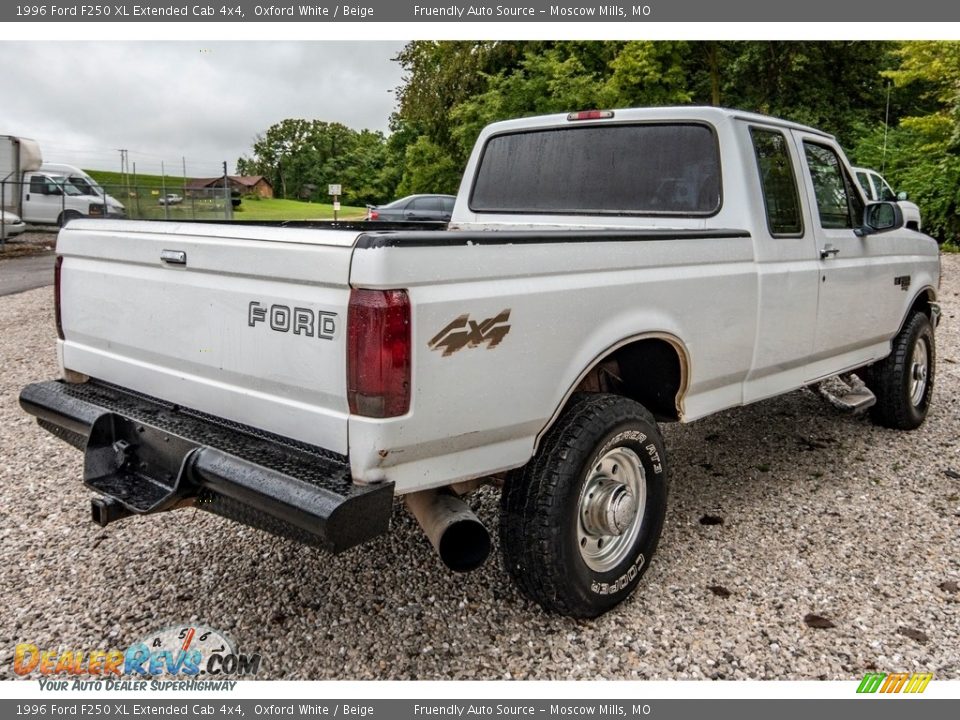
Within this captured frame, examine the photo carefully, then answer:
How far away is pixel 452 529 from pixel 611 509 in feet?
2.39

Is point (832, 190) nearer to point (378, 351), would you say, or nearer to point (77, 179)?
point (378, 351)

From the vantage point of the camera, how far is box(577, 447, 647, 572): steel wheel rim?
3182mm

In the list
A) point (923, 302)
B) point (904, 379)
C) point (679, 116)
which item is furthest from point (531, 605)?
point (923, 302)

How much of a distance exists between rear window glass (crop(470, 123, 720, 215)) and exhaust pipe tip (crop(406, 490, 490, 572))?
2.07 metres

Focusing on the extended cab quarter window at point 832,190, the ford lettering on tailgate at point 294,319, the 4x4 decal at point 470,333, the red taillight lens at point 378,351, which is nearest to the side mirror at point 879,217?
the extended cab quarter window at point 832,190

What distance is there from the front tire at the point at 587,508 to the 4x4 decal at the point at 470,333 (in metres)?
0.56

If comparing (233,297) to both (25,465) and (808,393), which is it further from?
(808,393)

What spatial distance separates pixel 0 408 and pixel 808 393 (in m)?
6.56

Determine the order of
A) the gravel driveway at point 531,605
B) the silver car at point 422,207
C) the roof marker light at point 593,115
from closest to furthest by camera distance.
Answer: the gravel driveway at point 531,605 → the roof marker light at point 593,115 → the silver car at point 422,207

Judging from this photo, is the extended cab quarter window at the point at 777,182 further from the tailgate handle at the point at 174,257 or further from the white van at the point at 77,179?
the white van at the point at 77,179

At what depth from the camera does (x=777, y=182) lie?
13.9 ft

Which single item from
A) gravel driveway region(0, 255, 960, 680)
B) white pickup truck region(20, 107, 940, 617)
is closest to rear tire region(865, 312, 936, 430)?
gravel driveway region(0, 255, 960, 680)

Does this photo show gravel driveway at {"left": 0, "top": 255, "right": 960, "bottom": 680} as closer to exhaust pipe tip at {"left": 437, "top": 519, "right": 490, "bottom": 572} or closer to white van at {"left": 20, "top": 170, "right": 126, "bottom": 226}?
exhaust pipe tip at {"left": 437, "top": 519, "right": 490, "bottom": 572}

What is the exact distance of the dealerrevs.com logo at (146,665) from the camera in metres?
2.90
